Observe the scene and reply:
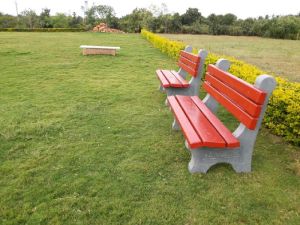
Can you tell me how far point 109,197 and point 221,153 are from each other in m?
1.26

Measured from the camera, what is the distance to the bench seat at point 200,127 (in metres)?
2.88

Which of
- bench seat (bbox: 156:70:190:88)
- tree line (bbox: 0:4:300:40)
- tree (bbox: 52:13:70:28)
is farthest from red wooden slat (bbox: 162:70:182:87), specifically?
tree (bbox: 52:13:70:28)

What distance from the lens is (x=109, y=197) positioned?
281cm

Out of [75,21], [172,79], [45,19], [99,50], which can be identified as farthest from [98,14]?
[172,79]

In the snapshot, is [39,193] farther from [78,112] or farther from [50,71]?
[50,71]

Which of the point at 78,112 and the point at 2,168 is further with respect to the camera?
the point at 78,112

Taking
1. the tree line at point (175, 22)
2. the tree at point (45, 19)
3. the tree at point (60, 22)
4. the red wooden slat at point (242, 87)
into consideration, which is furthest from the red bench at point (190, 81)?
the tree at point (45, 19)

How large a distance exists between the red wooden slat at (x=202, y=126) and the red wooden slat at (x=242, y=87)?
48cm

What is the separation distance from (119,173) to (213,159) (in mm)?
1020

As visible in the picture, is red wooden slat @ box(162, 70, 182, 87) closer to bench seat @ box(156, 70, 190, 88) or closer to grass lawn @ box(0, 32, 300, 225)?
bench seat @ box(156, 70, 190, 88)

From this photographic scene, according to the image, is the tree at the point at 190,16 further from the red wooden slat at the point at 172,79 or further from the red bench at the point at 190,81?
the red bench at the point at 190,81

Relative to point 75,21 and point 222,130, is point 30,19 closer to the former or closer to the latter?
point 75,21

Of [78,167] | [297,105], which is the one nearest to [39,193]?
[78,167]

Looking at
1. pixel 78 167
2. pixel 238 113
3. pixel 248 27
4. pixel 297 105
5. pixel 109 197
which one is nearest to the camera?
pixel 109 197
